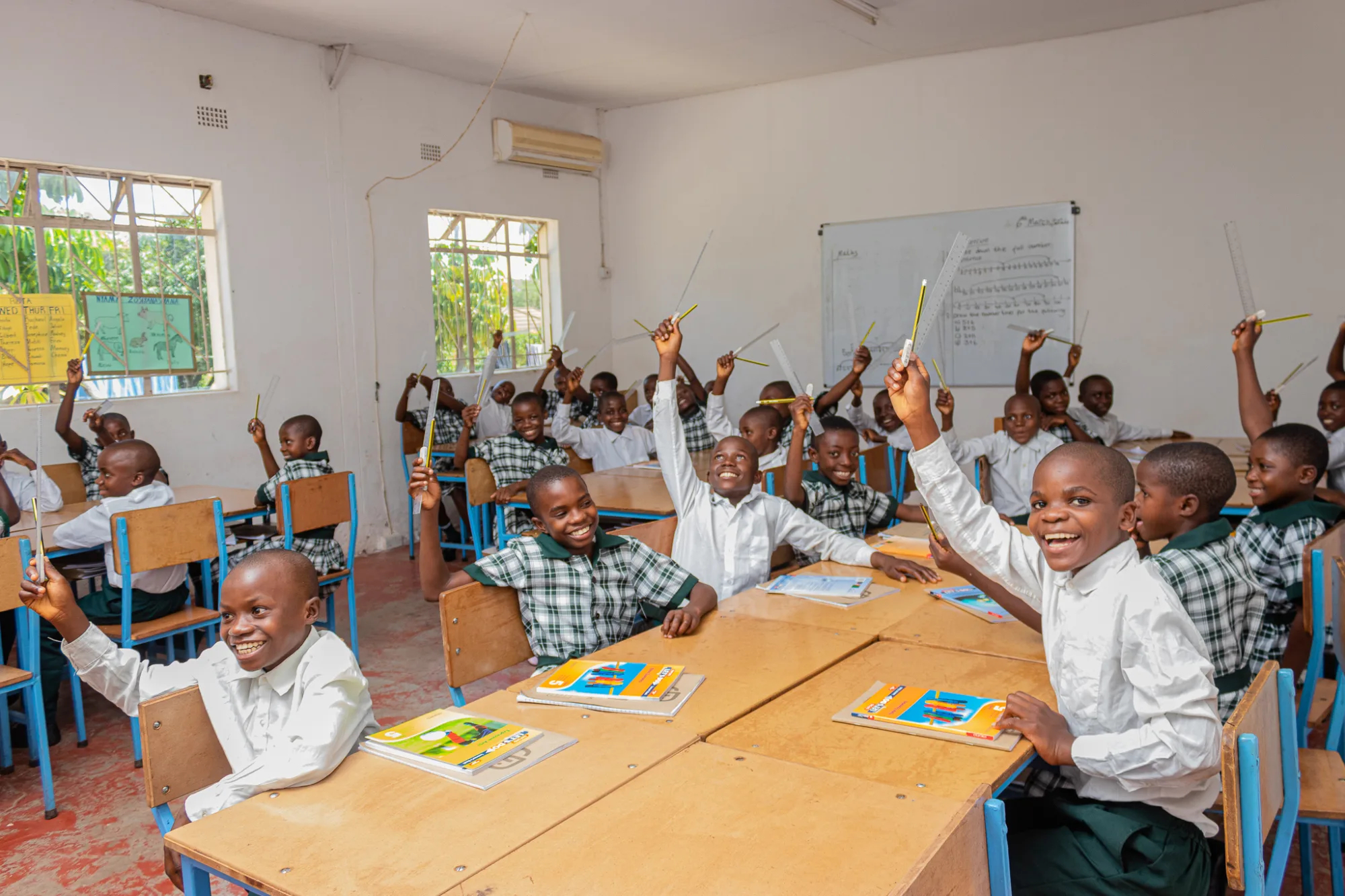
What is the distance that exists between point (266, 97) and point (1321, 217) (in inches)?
Result: 243

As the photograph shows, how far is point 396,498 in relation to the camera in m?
6.72

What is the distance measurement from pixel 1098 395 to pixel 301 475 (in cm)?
433

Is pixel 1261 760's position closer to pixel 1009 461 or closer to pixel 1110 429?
pixel 1009 461

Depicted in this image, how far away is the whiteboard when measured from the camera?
6.54 m

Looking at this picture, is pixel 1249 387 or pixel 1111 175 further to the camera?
pixel 1111 175

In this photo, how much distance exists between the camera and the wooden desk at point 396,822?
46.9 inches

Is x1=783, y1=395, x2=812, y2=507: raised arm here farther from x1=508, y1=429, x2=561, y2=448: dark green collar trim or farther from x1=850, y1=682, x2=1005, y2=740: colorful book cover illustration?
x1=508, y1=429, x2=561, y2=448: dark green collar trim

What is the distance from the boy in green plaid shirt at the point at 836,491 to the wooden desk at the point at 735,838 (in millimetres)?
2098

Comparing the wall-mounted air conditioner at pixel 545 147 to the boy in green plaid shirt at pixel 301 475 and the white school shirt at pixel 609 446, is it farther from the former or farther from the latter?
the boy in green plaid shirt at pixel 301 475

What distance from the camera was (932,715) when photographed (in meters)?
1.65

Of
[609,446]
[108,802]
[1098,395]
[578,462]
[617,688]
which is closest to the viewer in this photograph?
[617,688]

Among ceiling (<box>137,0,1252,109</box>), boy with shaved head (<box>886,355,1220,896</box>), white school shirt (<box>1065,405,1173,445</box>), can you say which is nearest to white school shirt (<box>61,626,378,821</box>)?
boy with shaved head (<box>886,355,1220,896</box>)

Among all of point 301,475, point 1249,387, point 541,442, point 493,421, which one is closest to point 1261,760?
point 1249,387

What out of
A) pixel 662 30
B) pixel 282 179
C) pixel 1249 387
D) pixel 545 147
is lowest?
pixel 1249 387
